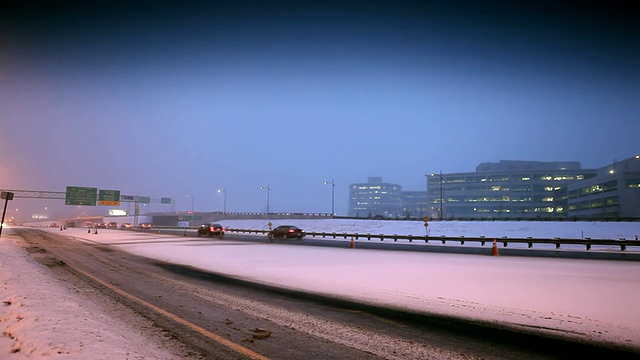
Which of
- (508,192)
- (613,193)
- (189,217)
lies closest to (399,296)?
(613,193)

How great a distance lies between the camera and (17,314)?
292 inches

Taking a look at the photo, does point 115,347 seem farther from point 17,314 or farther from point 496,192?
point 496,192

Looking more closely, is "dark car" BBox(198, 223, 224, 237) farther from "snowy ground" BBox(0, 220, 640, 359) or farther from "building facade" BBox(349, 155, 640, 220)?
"building facade" BBox(349, 155, 640, 220)

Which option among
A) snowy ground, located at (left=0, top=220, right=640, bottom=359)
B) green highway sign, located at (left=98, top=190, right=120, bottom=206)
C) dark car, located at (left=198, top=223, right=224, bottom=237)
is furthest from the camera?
green highway sign, located at (left=98, top=190, right=120, bottom=206)

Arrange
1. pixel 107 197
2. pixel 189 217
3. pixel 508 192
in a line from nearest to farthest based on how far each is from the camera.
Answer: pixel 107 197
pixel 189 217
pixel 508 192

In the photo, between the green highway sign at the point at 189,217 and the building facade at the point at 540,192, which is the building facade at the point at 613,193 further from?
the green highway sign at the point at 189,217

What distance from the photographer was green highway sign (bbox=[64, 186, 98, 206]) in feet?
241

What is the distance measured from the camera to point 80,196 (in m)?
74.6

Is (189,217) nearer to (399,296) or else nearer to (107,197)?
(107,197)

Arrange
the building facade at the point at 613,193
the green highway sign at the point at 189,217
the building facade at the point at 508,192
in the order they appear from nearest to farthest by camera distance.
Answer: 1. the building facade at the point at 613,193
2. the green highway sign at the point at 189,217
3. the building facade at the point at 508,192

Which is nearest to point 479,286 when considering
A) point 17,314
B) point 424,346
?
point 424,346

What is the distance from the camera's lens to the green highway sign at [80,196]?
73562mm

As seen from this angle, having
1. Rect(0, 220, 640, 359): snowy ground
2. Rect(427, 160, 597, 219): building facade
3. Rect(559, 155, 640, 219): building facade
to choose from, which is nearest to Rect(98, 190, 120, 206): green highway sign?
Rect(0, 220, 640, 359): snowy ground

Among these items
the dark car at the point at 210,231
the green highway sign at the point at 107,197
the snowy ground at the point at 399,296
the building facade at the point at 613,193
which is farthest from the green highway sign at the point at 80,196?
the building facade at the point at 613,193
